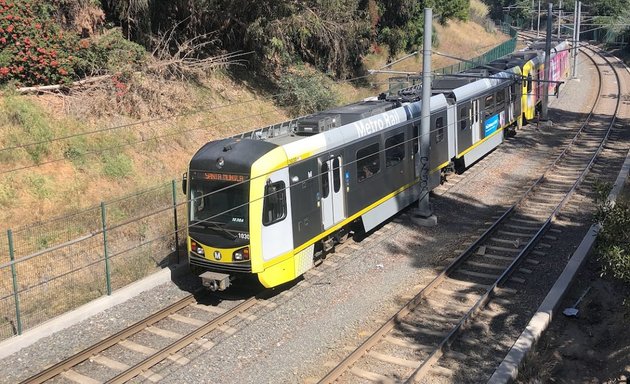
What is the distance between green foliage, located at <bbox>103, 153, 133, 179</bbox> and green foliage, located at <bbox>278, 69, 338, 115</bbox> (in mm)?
9533

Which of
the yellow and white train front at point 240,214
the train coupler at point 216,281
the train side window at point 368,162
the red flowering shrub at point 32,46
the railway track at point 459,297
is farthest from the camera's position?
the red flowering shrub at point 32,46

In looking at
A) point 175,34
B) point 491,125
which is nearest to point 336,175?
point 491,125

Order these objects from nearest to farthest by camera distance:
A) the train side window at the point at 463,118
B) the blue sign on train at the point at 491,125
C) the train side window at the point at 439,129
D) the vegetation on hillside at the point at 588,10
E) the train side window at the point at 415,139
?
the train side window at the point at 415,139 < the train side window at the point at 439,129 < the train side window at the point at 463,118 < the blue sign on train at the point at 491,125 < the vegetation on hillside at the point at 588,10

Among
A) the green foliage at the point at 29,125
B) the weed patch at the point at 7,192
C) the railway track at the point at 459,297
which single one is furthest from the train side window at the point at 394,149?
the green foliage at the point at 29,125

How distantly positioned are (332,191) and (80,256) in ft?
19.5

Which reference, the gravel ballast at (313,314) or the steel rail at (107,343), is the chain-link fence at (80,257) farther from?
the steel rail at (107,343)

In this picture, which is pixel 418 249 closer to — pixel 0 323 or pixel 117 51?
pixel 0 323

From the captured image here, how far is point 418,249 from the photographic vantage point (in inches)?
617

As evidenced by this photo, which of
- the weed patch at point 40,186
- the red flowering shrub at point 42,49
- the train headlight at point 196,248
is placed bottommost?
the train headlight at point 196,248

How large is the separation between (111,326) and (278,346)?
3.26 meters

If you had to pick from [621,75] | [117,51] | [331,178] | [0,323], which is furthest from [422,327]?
[621,75]

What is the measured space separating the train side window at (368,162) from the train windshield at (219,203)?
377cm

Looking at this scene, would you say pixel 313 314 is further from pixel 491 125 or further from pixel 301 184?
pixel 491 125

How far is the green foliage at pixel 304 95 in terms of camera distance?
27.2m
